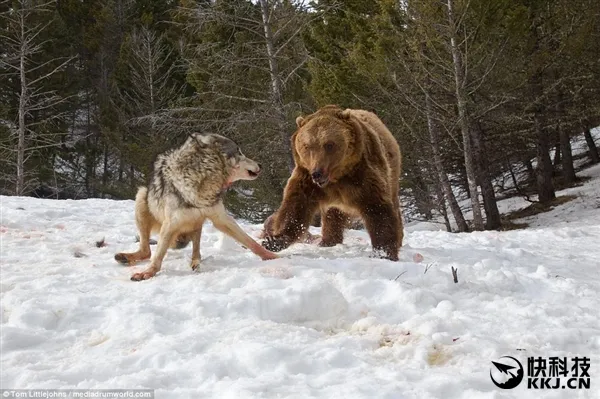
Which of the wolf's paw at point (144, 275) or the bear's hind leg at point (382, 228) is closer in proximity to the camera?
the wolf's paw at point (144, 275)

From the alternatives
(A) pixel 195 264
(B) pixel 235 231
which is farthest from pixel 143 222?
(B) pixel 235 231

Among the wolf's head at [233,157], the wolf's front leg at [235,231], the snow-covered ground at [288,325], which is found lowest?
the snow-covered ground at [288,325]

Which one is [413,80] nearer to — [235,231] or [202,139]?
[202,139]

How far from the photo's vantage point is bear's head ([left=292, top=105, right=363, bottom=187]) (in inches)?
205

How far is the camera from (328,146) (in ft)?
17.2

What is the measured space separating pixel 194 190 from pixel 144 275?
0.87 metres

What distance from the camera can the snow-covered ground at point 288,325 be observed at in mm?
2516

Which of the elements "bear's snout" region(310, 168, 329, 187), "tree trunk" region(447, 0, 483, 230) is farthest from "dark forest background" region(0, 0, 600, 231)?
"bear's snout" region(310, 168, 329, 187)

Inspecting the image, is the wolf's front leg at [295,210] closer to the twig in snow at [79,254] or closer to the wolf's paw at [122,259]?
the wolf's paw at [122,259]

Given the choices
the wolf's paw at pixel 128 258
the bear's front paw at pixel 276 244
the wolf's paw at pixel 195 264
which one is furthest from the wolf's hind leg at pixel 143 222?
the bear's front paw at pixel 276 244

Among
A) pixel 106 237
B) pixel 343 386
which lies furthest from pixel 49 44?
pixel 343 386

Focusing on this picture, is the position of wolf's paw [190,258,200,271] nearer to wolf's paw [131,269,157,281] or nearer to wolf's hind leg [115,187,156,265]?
wolf's paw [131,269,157,281]

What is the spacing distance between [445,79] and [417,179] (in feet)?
15.1

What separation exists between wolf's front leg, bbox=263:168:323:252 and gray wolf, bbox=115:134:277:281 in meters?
0.79
